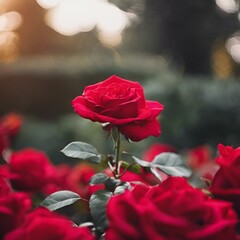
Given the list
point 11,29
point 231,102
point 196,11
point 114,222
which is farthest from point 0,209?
point 11,29

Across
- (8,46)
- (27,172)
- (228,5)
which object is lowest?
(8,46)

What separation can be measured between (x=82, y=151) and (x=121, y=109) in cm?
14

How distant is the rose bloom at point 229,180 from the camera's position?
0.72m

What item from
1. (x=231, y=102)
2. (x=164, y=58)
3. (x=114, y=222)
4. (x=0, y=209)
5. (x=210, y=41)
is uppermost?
(x=114, y=222)

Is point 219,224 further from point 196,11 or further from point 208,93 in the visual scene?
point 196,11

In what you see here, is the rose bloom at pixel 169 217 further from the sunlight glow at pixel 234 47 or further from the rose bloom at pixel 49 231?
the sunlight glow at pixel 234 47

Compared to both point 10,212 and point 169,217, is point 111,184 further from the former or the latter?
point 169,217

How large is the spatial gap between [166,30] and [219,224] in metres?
8.06

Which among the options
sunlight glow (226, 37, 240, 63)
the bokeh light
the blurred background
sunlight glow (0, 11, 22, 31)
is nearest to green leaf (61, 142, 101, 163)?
the blurred background

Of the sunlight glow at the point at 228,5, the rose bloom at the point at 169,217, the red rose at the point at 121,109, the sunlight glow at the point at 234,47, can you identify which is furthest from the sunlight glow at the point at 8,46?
the rose bloom at the point at 169,217

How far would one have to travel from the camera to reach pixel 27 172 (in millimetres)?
1252

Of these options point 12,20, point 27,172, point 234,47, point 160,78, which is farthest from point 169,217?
point 12,20

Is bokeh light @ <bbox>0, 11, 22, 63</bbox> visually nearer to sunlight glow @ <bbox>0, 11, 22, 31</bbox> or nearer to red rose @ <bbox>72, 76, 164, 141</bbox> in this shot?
sunlight glow @ <bbox>0, 11, 22, 31</bbox>

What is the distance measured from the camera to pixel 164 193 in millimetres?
635
